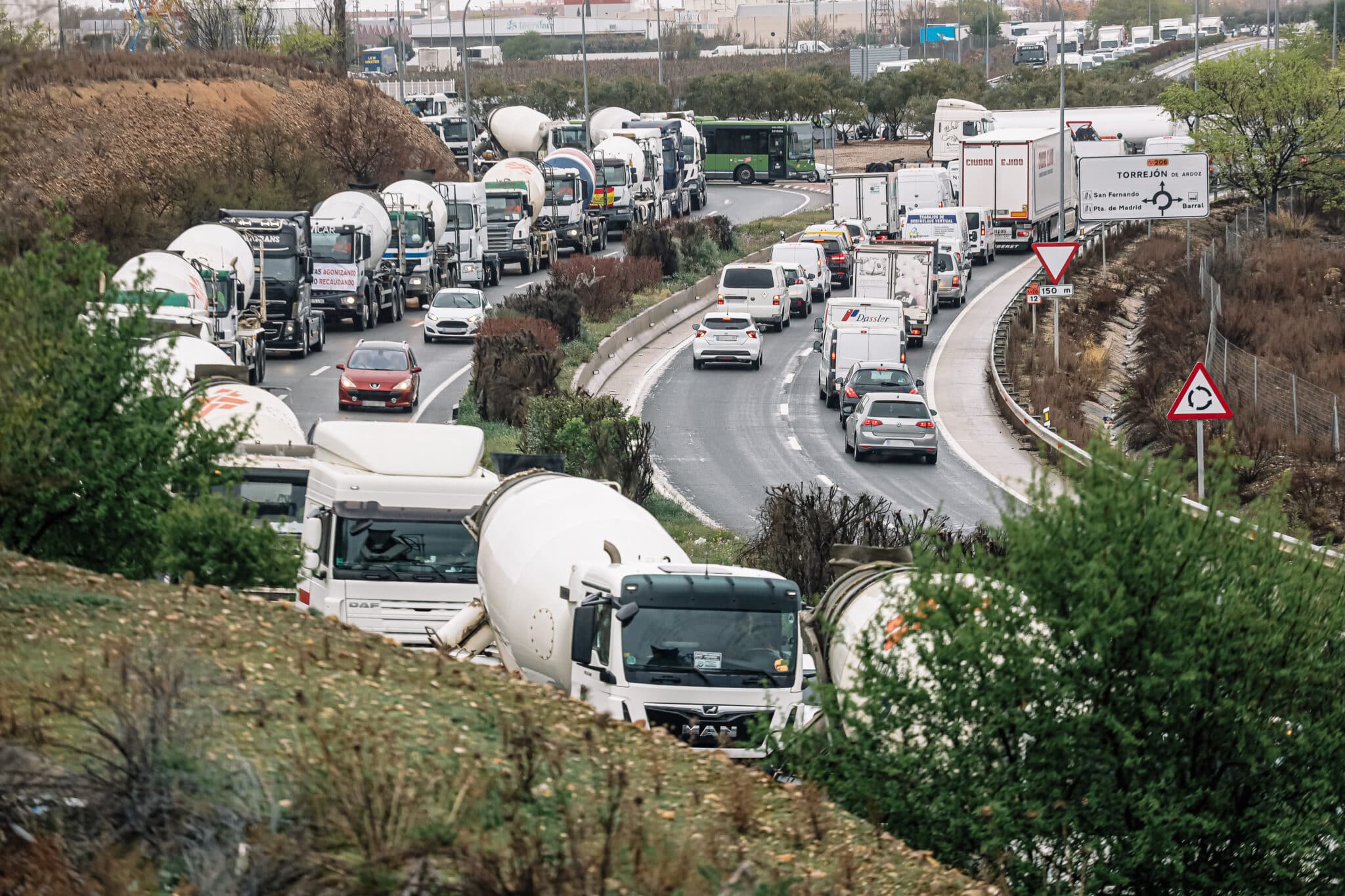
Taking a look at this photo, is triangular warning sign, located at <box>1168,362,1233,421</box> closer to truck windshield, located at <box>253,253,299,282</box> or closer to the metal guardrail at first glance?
the metal guardrail

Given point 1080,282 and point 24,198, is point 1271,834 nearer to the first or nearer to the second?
point 24,198

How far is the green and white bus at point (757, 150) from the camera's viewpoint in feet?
307

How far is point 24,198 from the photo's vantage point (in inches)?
587

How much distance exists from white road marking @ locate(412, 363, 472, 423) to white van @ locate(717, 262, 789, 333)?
10.5m

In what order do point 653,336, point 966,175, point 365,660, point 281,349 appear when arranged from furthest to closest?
point 966,175, point 653,336, point 281,349, point 365,660

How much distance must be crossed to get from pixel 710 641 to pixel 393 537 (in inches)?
172

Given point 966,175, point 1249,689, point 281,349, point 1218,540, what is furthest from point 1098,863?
point 966,175

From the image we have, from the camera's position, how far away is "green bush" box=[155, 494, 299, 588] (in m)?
15.8

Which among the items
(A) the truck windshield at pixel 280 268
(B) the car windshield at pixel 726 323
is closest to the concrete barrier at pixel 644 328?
(B) the car windshield at pixel 726 323

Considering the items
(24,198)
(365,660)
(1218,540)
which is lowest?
(365,660)

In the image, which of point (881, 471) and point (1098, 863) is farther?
point (881, 471)

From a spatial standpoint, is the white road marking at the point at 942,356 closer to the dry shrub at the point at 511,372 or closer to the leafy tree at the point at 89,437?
the dry shrub at the point at 511,372

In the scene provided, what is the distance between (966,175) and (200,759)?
58.1 metres

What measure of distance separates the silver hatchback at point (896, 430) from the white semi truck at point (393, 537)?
17404mm
